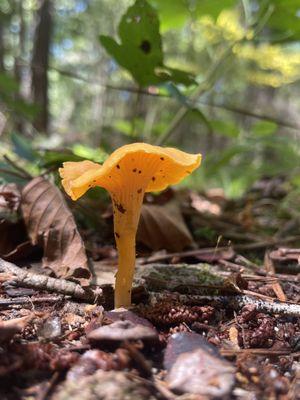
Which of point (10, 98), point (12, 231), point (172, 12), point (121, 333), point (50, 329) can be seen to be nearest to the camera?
point (121, 333)

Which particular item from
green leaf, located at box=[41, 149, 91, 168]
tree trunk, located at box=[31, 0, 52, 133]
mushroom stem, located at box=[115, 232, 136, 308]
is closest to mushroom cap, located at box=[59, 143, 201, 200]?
mushroom stem, located at box=[115, 232, 136, 308]

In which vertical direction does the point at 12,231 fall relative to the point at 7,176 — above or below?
below

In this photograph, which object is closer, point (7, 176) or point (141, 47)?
point (7, 176)

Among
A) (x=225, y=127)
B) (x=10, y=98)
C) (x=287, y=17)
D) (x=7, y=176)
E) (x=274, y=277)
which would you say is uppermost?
(x=287, y=17)

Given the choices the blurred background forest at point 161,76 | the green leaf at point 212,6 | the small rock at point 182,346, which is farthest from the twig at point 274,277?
the green leaf at point 212,6

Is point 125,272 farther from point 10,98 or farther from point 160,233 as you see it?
point 10,98

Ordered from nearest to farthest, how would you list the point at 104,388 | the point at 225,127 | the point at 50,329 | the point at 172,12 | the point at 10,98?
the point at 104,388, the point at 50,329, the point at 172,12, the point at 225,127, the point at 10,98

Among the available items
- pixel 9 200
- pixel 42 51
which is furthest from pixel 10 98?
pixel 42 51

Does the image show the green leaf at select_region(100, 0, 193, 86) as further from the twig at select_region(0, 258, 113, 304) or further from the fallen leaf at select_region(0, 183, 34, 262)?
the twig at select_region(0, 258, 113, 304)
